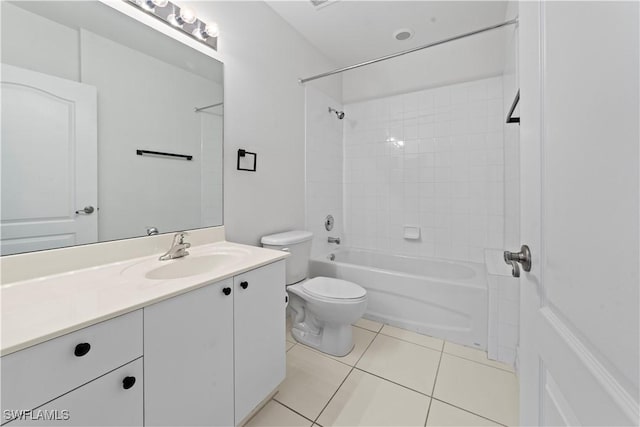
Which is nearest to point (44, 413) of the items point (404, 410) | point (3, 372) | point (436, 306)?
point (3, 372)

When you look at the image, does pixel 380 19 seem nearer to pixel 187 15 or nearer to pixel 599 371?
pixel 187 15

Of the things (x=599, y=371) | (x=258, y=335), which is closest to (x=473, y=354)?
(x=258, y=335)

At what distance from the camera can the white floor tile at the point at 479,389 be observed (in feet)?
4.11

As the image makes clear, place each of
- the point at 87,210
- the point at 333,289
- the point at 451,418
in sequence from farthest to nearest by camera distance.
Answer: the point at 333,289 < the point at 451,418 < the point at 87,210

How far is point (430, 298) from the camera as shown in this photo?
75.4 inches

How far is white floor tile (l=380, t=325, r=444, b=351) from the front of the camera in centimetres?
182

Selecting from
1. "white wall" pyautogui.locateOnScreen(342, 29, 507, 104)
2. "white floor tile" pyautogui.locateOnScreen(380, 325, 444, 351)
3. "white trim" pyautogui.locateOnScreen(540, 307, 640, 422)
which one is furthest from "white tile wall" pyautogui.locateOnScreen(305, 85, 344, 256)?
"white trim" pyautogui.locateOnScreen(540, 307, 640, 422)

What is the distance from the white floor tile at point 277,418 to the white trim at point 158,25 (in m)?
2.04

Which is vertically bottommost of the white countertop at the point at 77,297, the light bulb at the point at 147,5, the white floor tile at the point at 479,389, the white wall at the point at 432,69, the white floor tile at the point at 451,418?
the white floor tile at the point at 451,418

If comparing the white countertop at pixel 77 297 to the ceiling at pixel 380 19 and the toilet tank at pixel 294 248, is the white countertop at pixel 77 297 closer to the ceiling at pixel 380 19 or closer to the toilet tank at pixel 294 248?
the toilet tank at pixel 294 248

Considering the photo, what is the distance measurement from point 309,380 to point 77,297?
48.3 inches

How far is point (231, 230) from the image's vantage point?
5.55 ft

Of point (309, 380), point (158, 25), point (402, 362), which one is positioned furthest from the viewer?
point (402, 362)

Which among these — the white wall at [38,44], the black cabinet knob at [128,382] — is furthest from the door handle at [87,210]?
the black cabinet knob at [128,382]
